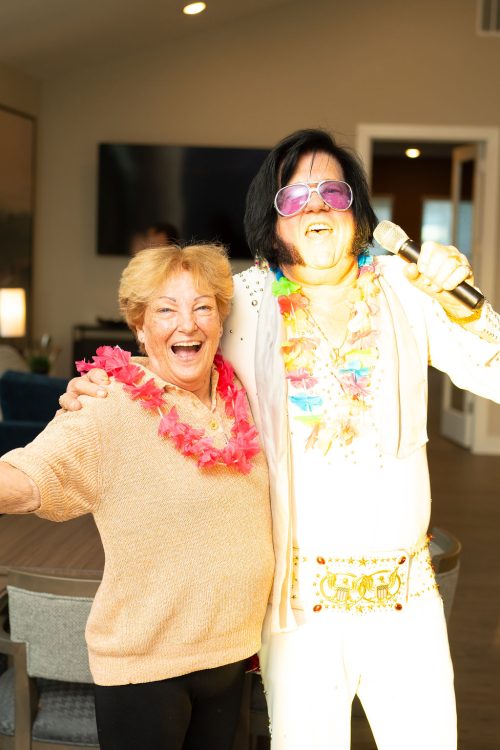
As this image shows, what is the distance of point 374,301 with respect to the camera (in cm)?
168

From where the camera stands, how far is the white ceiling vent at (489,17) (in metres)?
7.80

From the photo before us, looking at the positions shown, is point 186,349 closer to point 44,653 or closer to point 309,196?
point 309,196

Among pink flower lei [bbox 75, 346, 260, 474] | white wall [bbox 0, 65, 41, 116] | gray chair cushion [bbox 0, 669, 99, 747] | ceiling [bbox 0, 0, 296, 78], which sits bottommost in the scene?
gray chair cushion [bbox 0, 669, 99, 747]

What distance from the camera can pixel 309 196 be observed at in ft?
5.39

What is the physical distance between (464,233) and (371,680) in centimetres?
769

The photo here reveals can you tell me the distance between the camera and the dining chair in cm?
188

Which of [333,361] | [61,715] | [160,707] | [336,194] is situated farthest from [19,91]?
[160,707]

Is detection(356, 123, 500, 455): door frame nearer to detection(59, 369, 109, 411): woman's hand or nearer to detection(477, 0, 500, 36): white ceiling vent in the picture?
detection(477, 0, 500, 36): white ceiling vent

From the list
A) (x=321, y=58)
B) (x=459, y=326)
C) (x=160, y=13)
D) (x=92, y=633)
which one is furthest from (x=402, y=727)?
(x=321, y=58)

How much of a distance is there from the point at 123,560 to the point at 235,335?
1.60 feet

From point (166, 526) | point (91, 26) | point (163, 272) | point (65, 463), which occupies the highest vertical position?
point (91, 26)

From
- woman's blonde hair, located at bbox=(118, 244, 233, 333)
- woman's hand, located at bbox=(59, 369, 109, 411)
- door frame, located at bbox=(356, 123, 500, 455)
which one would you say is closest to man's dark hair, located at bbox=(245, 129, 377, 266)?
woman's blonde hair, located at bbox=(118, 244, 233, 333)

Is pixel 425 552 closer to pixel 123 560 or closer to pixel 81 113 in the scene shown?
pixel 123 560

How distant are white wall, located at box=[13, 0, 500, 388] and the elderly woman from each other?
20.9ft
